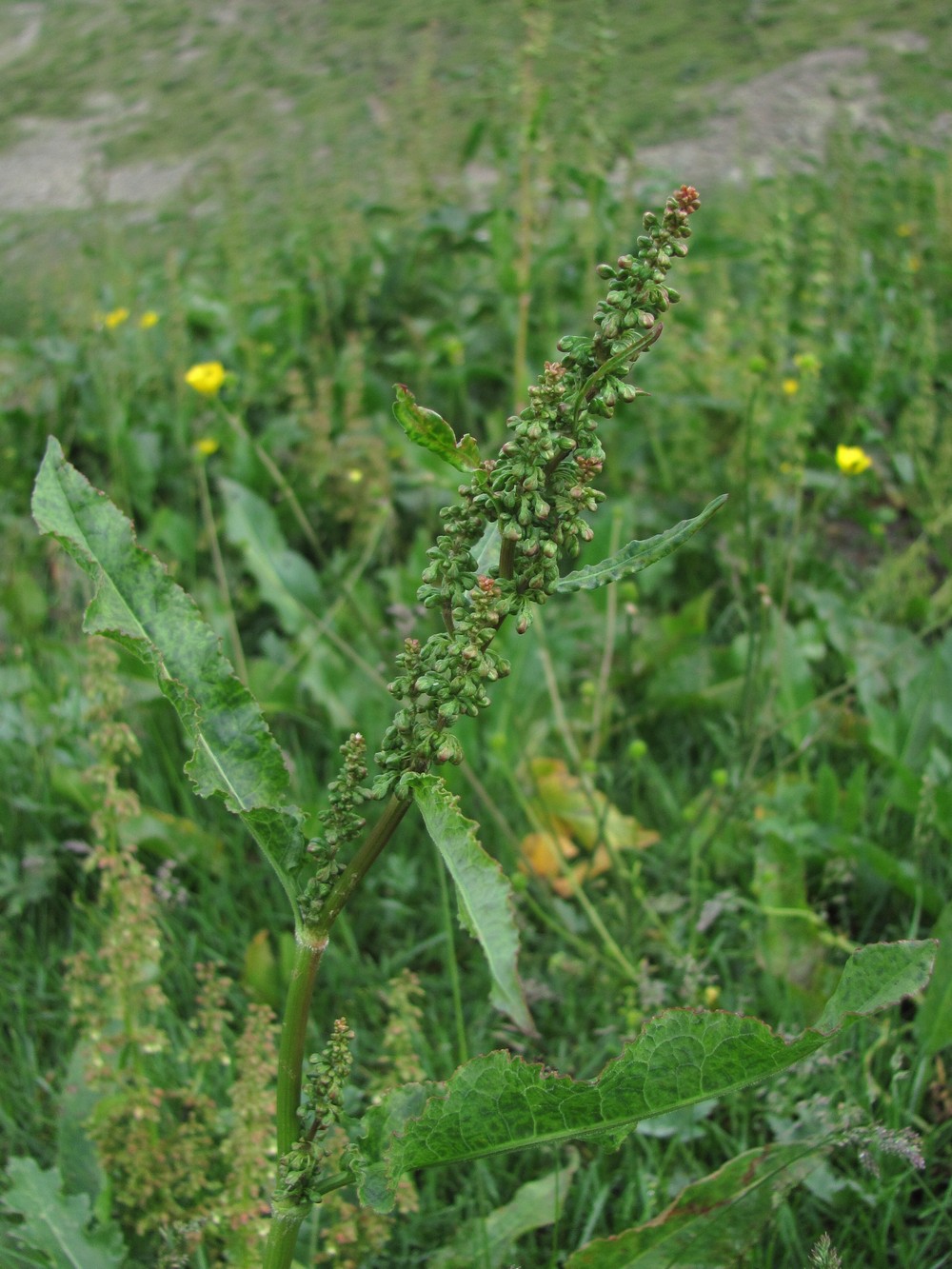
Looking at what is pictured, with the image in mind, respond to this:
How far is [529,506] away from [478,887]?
309 mm

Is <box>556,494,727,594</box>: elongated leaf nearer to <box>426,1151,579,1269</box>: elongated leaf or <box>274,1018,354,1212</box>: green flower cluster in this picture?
<box>274,1018,354,1212</box>: green flower cluster

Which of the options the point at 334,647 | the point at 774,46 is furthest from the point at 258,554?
the point at 774,46

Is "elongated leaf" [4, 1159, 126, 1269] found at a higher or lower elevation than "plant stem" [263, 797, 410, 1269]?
lower

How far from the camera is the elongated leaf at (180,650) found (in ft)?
3.44

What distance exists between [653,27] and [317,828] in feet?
19.3

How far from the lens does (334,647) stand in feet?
8.38

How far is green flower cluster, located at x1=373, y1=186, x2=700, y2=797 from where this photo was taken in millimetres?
904

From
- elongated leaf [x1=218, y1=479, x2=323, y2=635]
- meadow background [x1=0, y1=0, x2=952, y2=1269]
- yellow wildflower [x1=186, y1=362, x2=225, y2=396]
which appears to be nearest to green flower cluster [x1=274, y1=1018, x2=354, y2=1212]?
meadow background [x1=0, y1=0, x2=952, y2=1269]

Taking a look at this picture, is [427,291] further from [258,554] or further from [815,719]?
[815,719]

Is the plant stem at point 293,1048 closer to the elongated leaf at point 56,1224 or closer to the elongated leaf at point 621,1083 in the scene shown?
the elongated leaf at point 621,1083

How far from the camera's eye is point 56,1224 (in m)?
1.40

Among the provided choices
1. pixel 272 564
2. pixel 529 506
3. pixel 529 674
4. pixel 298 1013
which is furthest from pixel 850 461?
pixel 298 1013

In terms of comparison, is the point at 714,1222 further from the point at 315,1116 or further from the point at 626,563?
the point at 626,563

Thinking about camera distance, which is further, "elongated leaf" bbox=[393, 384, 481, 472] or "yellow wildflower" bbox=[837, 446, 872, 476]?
"yellow wildflower" bbox=[837, 446, 872, 476]
